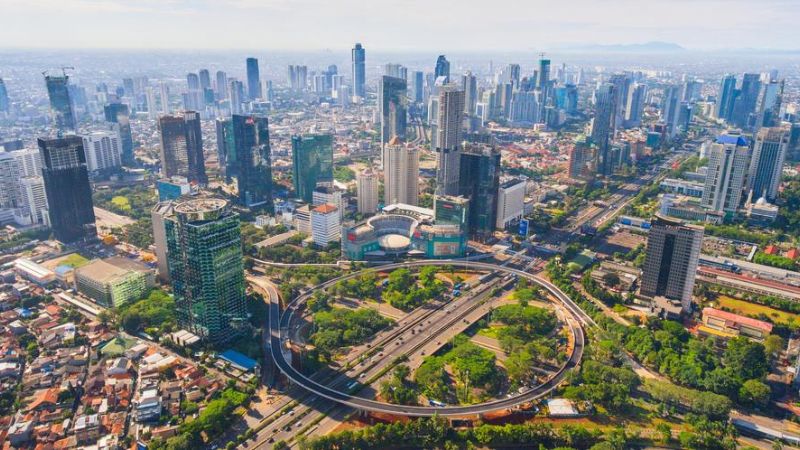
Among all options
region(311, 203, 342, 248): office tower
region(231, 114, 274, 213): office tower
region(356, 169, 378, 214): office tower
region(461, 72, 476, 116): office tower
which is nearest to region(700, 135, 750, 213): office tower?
region(356, 169, 378, 214): office tower

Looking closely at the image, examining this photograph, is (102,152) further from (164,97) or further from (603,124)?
(603,124)

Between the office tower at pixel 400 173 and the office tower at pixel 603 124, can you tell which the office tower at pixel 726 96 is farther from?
the office tower at pixel 400 173

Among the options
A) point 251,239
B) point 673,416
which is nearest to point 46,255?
point 251,239

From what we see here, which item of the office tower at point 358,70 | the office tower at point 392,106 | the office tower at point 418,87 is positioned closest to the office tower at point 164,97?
the office tower at point 358,70

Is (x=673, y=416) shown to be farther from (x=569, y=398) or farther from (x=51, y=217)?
(x=51, y=217)

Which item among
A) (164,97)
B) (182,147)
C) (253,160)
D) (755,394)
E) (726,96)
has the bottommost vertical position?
(755,394)

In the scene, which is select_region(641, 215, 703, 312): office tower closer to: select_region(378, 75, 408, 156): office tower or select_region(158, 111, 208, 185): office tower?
select_region(378, 75, 408, 156): office tower

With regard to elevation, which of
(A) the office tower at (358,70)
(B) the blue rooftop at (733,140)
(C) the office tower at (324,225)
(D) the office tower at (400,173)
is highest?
(A) the office tower at (358,70)

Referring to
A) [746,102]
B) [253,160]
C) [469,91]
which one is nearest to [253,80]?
[469,91]
